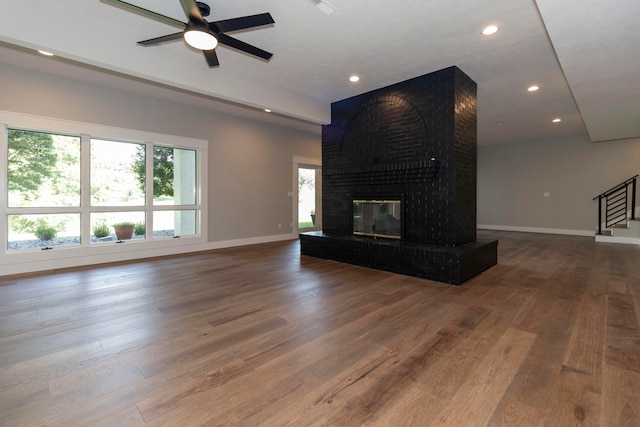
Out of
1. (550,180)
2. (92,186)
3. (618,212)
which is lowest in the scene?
(618,212)

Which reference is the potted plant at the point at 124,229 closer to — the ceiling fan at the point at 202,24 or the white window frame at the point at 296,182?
the ceiling fan at the point at 202,24

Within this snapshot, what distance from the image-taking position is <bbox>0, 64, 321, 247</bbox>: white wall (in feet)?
13.8

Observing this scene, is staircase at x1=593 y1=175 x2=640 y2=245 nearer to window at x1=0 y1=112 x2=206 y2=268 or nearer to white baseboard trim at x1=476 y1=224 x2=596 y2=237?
white baseboard trim at x1=476 y1=224 x2=596 y2=237

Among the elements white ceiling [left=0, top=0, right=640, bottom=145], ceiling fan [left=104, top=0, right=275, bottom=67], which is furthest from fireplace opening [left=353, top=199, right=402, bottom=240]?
ceiling fan [left=104, top=0, right=275, bottom=67]

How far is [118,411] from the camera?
146 centimetres

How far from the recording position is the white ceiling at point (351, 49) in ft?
8.89

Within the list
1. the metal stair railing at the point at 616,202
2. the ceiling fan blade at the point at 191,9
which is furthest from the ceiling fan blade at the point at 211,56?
the metal stair railing at the point at 616,202

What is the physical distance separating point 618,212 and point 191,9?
405 inches

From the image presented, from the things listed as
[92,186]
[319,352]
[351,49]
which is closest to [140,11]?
[351,49]

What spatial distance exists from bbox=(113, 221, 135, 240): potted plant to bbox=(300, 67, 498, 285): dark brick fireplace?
3.17 meters

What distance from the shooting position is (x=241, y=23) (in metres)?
2.54

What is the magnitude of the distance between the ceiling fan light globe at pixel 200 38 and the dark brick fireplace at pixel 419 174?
2.77 metres

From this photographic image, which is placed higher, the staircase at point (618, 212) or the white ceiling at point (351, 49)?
the white ceiling at point (351, 49)

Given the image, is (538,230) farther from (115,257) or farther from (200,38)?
(115,257)
